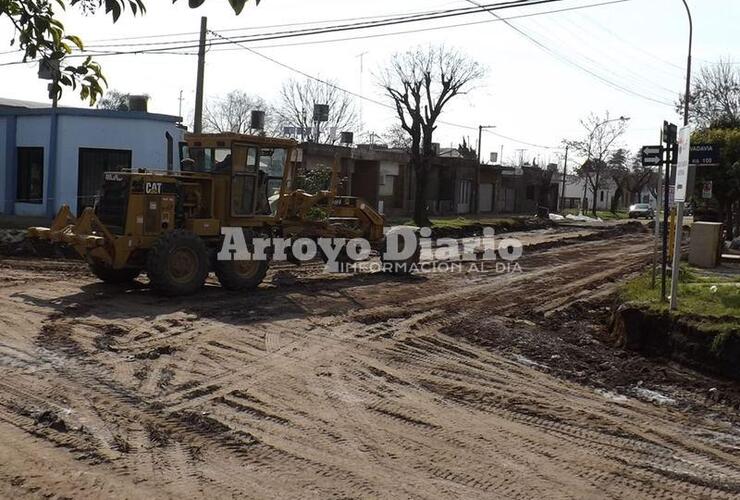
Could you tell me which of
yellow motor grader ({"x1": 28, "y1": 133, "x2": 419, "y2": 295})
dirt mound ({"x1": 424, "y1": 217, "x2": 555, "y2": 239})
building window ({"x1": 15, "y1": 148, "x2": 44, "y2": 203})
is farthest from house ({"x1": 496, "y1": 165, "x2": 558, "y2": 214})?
yellow motor grader ({"x1": 28, "y1": 133, "x2": 419, "y2": 295})

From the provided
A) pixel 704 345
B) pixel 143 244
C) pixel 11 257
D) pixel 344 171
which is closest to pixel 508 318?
pixel 704 345

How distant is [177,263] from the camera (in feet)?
43.4

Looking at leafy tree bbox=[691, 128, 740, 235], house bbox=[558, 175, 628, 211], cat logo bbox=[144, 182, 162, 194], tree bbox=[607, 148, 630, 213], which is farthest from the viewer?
house bbox=[558, 175, 628, 211]

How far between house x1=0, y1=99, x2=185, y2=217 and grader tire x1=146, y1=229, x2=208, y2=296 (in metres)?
12.7

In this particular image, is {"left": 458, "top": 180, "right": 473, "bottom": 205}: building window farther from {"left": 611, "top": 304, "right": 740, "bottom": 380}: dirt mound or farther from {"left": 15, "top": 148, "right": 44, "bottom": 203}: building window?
{"left": 611, "top": 304, "right": 740, "bottom": 380}: dirt mound

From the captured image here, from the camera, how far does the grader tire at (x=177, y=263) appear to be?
1282 cm

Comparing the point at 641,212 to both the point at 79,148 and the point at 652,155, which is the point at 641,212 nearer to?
the point at 79,148

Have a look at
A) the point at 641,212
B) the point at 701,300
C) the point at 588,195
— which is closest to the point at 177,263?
the point at 701,300

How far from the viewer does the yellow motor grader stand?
42.5 feet

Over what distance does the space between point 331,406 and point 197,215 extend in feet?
25.0

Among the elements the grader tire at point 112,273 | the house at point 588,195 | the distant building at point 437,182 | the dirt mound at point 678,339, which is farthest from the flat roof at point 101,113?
the house at point 588,195

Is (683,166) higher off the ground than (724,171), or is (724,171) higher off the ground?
(724,171)

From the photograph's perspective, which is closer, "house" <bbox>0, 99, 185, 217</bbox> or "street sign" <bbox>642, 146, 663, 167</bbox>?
"street sign" <bbox>642, 146, 663, 167</bbox>

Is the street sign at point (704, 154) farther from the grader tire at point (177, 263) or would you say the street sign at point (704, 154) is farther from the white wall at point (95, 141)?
the white wall at point (95, 141)
